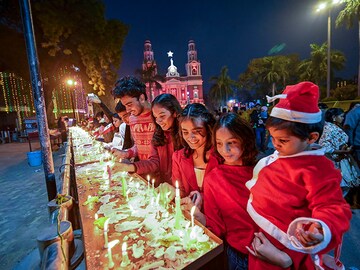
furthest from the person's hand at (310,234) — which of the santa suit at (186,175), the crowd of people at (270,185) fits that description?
the santa suit at (186,175)

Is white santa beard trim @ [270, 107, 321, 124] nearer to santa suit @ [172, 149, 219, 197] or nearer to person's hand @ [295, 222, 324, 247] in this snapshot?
person's hand @ [295, 222, 324, 247]

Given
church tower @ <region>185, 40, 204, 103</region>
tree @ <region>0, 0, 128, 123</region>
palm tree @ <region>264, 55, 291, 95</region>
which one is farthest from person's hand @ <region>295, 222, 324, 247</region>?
church tower @ <region>185, 40, 204, 103</region>

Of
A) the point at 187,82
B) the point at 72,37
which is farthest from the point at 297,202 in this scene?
the point at 187,82

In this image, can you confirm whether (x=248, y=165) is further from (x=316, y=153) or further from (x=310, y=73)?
(x=310, y=73)

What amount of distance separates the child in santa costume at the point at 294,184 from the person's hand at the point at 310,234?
11 mm

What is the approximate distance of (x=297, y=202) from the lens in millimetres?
1249

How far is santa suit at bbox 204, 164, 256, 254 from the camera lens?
1.57 meters

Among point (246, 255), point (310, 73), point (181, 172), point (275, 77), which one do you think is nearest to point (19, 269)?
point (181, 172)

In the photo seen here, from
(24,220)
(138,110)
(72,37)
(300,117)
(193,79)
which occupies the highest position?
(193,79)

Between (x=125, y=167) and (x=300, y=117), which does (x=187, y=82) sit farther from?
(x=300, y=117)

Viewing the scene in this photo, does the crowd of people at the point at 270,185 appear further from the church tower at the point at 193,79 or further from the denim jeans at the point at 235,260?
the church tower at the point at 193,79

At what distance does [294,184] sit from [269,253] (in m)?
0.45

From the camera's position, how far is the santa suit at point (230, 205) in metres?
1.57

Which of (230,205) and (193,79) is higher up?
(193,79)
